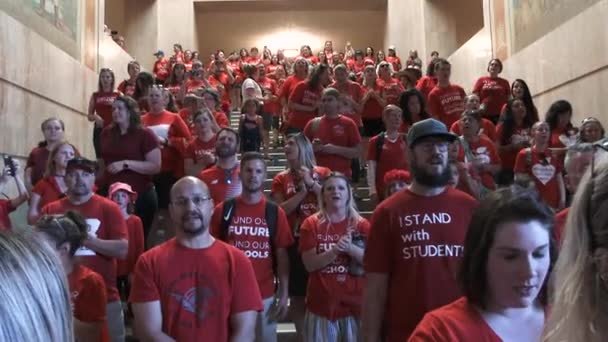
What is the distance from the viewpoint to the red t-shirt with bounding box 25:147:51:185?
6703 millimetres

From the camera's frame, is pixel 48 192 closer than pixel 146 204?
Yes

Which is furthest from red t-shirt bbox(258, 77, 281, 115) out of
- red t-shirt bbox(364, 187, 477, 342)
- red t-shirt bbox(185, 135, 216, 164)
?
red t-shirt bbox(364, 187, 477, 342)

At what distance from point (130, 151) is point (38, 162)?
3.90 feet

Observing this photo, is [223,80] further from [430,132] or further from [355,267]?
[430,132]

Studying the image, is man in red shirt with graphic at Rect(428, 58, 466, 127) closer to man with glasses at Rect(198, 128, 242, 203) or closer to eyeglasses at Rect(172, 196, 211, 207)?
man with glasses at Rect(198, 128, 242, 203)

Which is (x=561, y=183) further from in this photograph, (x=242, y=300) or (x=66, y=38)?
(x=66, y=38)

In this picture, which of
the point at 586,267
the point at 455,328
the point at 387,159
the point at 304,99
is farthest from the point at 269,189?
the point at 586,267

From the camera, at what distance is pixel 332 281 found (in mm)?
4531

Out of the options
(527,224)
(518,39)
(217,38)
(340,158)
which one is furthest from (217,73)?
(527,224)

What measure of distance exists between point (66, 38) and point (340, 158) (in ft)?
23.4

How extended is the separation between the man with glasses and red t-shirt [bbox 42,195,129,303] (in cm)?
127

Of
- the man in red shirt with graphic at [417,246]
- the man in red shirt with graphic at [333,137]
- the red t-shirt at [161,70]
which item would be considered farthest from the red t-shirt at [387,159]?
the red t-shirt at [161,70]

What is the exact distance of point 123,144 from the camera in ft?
20.3

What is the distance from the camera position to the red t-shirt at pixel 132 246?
529 centimetres
